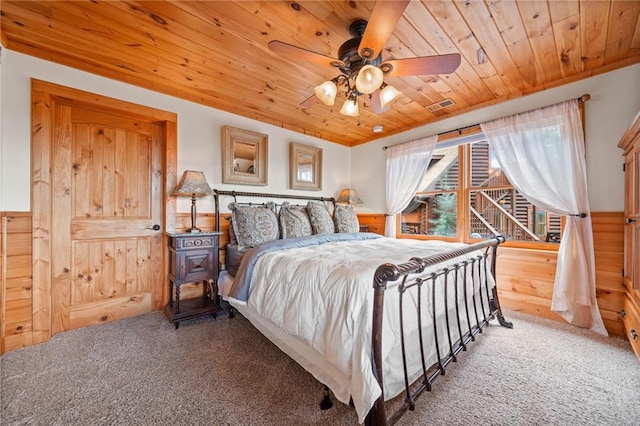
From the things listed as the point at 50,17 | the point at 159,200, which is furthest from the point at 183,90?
the point at 159,200

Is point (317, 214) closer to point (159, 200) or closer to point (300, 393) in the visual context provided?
point (159, 200)

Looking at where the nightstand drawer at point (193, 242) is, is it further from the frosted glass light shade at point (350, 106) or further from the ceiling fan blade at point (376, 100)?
the ceiling fan blade at point (376, 100)

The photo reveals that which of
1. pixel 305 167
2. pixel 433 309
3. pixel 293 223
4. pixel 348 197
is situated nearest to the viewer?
pixel 433 309

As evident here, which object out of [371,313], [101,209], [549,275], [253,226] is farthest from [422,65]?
[101,209]

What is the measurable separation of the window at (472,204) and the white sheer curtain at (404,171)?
215 millimetres

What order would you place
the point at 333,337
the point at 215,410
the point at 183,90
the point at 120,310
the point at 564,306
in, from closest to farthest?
the point at 333,337 < the point at 215,410 < the point at 564,306 < the point at 120,310 < the point at 183,90

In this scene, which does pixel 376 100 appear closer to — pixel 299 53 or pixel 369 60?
pixel 369 60

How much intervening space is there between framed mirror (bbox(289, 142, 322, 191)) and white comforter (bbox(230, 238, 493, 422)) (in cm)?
222

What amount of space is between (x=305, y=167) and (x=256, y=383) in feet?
9.76

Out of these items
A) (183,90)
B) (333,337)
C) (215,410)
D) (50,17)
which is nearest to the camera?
(333,337)

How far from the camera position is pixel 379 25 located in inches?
49.9

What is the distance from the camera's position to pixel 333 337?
1.21 m

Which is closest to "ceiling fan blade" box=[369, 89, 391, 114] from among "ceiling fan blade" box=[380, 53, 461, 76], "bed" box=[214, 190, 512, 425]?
"ceiling fan blade" box=[380, 53, 461, 76]

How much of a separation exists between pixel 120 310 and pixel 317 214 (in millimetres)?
2354
